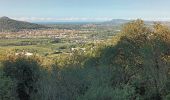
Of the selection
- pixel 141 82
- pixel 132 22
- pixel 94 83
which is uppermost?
pixel 132 22

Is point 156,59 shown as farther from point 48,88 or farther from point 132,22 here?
point 48,88

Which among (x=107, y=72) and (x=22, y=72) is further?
(x=22, y=72)

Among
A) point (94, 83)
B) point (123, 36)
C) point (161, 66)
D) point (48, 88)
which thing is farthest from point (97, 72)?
point (123, 36)

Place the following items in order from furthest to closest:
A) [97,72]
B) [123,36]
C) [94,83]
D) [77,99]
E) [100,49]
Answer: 1. [100,49]
2. [123,36]
3. [97,72]
4. [94,83]
5. [77,99]

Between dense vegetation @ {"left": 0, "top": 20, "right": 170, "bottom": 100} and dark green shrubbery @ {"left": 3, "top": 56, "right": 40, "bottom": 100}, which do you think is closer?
dense vegetation @ {"left": 0, "top": 20, "right": 170, "bottom": 100}

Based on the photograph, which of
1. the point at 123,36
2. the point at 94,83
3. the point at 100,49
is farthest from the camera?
the point at 100,49

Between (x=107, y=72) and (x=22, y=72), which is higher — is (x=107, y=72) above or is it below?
above

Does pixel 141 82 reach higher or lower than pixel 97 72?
lower

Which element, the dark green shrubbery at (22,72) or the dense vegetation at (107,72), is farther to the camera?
the dark green shrubbery at (22,72)
